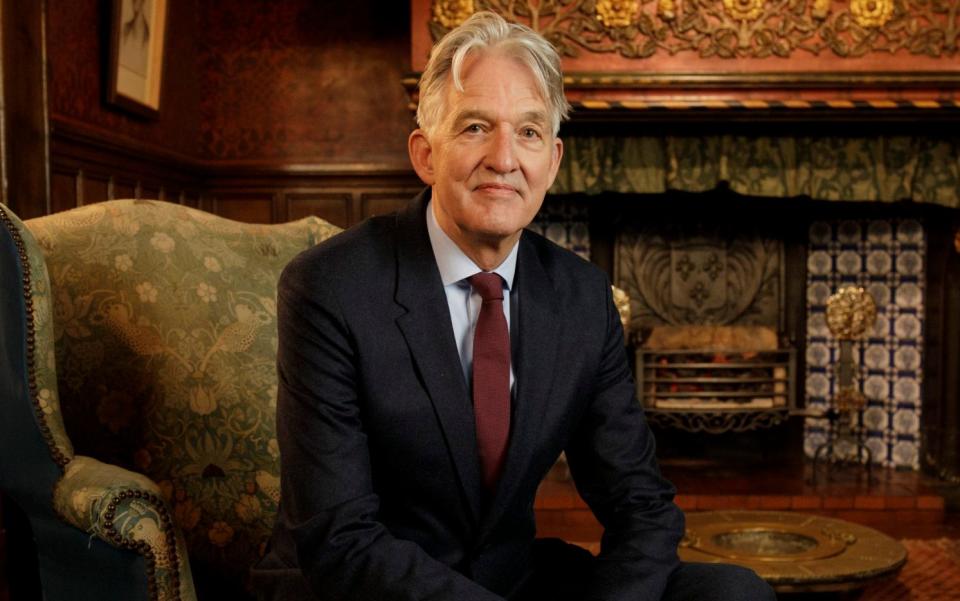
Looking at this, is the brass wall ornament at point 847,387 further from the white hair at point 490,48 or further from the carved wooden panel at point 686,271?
the white hair at point 490,48

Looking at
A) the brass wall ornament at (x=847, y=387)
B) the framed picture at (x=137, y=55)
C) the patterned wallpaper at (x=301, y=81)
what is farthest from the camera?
the patterned wallpaper at (x=301, y=81)

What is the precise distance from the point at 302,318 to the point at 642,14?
305cm

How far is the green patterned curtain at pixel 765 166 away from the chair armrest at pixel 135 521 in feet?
9.98

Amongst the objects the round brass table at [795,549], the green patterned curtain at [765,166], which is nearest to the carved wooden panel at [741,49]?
the green patterned curtain at [765,166]

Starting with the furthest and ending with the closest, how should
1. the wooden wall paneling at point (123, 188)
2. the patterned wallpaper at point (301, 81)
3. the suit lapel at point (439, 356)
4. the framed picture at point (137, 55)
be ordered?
the patterned wallpaper at point (301, 81) < the wooden wall paneling at point (123, 188) < the framed picture at point (137, 55) < the suit lapel at point (439, 356)

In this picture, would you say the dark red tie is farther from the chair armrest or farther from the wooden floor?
the wooden floor

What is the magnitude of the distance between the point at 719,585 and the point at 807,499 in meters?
2.93

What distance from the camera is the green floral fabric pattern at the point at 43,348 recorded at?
165 centimetres

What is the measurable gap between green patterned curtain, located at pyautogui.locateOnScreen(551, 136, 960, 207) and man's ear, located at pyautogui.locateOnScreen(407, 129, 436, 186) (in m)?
2.69

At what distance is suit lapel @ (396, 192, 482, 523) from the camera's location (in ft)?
5.01

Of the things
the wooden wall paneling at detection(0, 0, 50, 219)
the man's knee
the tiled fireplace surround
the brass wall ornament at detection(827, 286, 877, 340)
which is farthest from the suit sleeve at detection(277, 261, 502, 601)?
the brass wall ornament at detection(827, 286, 877, 340)

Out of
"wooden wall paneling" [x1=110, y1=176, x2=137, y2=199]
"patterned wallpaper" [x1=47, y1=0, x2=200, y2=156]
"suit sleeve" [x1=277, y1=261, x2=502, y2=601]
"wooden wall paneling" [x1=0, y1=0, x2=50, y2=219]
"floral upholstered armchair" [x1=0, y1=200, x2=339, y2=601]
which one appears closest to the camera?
"suit sleeve" [x1=277, y1=261, x2=502, y2=601]

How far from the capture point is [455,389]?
5.05ft

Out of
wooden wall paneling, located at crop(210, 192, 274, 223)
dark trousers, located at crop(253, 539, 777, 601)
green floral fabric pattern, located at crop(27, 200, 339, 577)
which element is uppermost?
wooden wall paneling, located at crop(210, 192, 274, 223)
